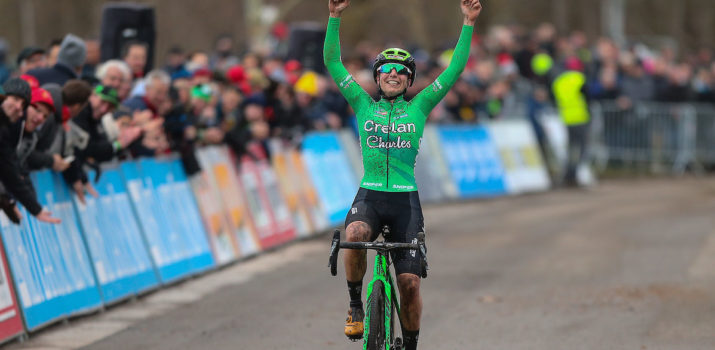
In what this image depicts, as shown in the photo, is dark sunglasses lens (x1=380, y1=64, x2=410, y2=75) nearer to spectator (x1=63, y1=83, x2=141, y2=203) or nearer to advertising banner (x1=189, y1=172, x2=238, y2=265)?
spectator (x1=63, y1=83, x2=141, y2=203)

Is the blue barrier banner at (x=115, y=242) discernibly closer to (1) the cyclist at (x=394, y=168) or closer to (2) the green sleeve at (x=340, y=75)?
(2) the green sleeve at (x=340, y=75)

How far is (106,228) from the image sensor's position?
12.0 metres

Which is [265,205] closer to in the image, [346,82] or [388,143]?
[346,82]

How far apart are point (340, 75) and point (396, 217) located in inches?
41.0

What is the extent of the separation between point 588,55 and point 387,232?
75.7 feet

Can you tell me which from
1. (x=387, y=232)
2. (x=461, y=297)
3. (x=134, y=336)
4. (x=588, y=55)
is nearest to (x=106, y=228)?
(x=134, y=336)

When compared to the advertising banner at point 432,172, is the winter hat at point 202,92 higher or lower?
higher

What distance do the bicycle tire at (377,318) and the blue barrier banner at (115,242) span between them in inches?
172

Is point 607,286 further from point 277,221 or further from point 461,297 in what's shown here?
point 277,221

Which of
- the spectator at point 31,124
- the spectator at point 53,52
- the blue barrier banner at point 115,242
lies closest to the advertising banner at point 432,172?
the spectator at point 53,52

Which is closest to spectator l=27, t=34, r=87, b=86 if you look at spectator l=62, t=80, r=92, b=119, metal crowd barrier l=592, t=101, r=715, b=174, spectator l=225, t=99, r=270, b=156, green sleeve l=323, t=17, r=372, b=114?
spectator l=62, t=80, r=92, b=119

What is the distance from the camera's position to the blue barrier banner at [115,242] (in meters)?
11.7

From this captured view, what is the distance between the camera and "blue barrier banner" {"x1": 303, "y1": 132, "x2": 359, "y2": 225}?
18.6 m

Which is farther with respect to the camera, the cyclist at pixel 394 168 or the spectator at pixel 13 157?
the spectator at pixel 13 157
